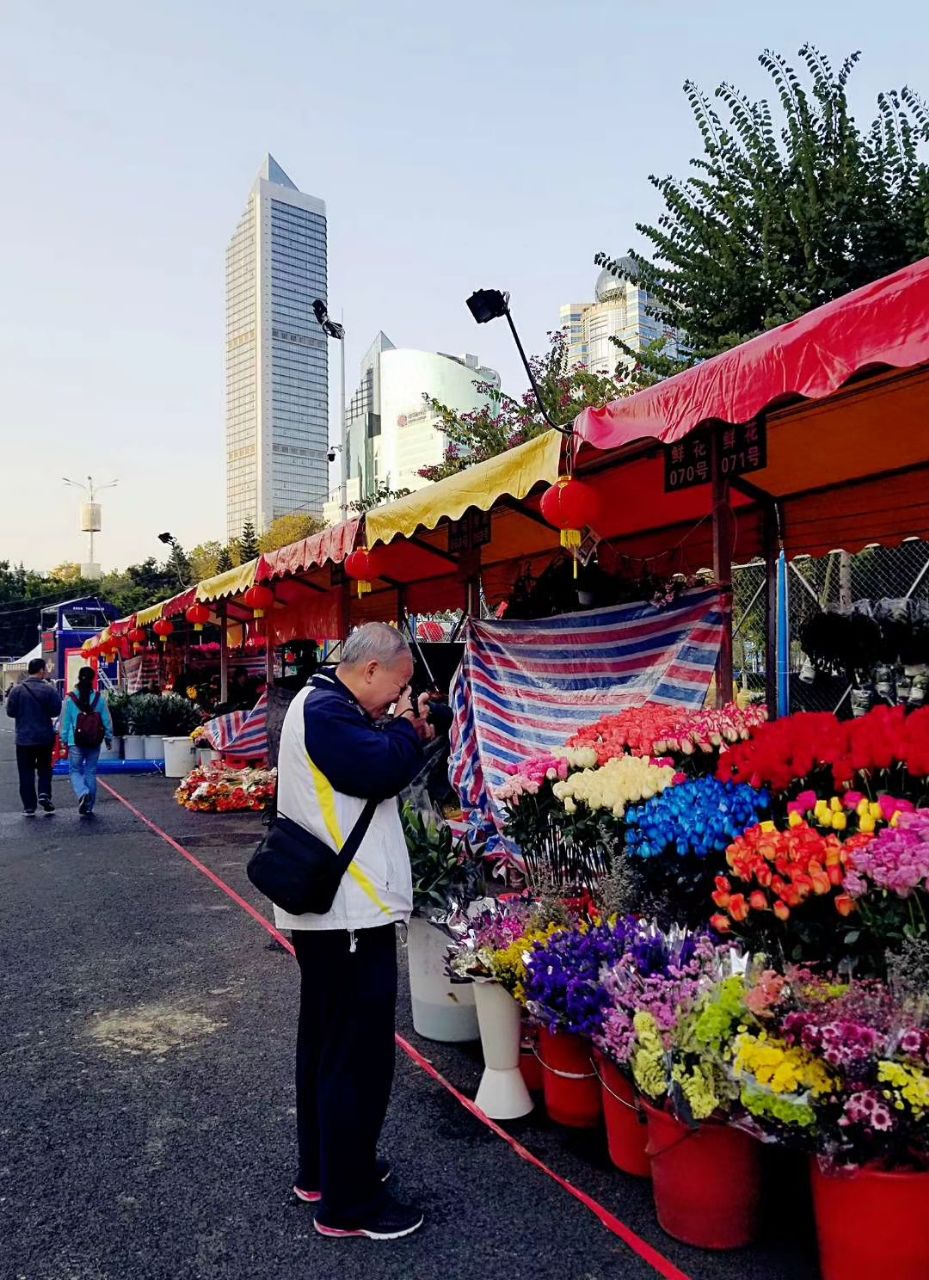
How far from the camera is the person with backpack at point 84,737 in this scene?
12.3 metres

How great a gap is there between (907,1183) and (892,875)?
727 millimetres

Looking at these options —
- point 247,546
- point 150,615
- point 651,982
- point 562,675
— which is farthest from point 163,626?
point 247,546

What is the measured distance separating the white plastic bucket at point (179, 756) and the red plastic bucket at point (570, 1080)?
14.0 metres

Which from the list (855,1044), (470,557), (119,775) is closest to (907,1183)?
(855,1044)

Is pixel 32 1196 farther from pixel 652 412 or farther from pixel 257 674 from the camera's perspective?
pixel 257 674

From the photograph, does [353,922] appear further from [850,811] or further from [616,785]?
[850,811]

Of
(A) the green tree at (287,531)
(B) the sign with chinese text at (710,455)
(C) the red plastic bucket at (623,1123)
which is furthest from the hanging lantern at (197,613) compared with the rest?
(A) the green tree at (287,531)

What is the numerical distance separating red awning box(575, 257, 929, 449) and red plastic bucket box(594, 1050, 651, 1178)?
237 cm

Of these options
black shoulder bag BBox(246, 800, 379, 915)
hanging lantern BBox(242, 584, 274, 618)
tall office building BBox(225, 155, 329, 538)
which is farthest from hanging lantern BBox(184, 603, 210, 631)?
tall office building BBox(225, 155, 329, 538)

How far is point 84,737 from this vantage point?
40.6 feet

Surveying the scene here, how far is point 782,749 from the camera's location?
3486 mm

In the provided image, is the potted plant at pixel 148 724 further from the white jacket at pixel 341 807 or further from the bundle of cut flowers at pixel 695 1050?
the bundle of cut flowers at pixel 695 1050

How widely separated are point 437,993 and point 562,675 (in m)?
2.70

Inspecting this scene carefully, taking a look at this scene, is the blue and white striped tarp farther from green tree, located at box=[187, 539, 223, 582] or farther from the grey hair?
green tree, located at box=[187, 539, 223, 582]
